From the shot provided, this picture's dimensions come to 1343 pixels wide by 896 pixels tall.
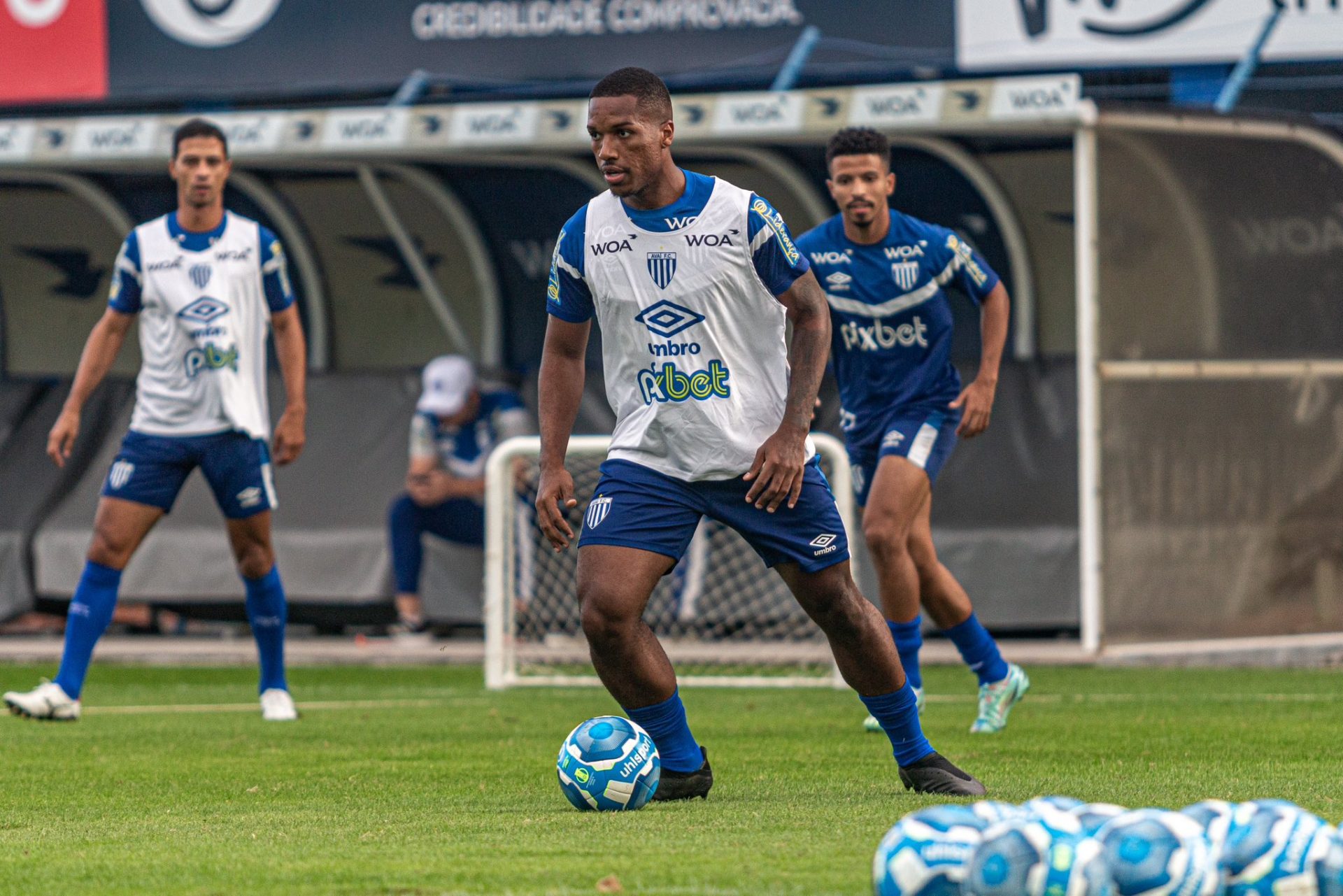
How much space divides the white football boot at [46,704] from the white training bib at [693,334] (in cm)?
367

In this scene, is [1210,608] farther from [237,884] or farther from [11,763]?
[237,884]

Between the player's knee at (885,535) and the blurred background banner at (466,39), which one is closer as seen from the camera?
the player's knee at (885,535)

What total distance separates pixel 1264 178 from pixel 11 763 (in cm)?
753

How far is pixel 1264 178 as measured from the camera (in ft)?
38.9

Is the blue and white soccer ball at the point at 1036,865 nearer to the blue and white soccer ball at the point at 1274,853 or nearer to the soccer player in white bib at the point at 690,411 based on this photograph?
the blue and white soccer ball at the point at 1274,853

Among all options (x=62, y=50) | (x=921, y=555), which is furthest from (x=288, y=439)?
(x=62, y=50)

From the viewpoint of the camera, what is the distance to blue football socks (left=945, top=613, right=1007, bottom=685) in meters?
8.24

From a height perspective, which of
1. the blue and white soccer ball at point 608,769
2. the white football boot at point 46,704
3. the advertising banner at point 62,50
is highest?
the advertising banner at point 62,50

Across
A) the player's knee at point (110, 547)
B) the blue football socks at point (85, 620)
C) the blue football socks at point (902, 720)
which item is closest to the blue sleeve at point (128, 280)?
the player's knee at point (110, 547)

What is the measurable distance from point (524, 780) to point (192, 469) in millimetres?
2674

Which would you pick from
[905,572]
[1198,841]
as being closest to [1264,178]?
[905,572]

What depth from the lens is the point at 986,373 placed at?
7980 millimetres

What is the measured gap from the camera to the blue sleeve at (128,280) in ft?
28.8

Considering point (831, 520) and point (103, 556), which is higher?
point (831, 520)
